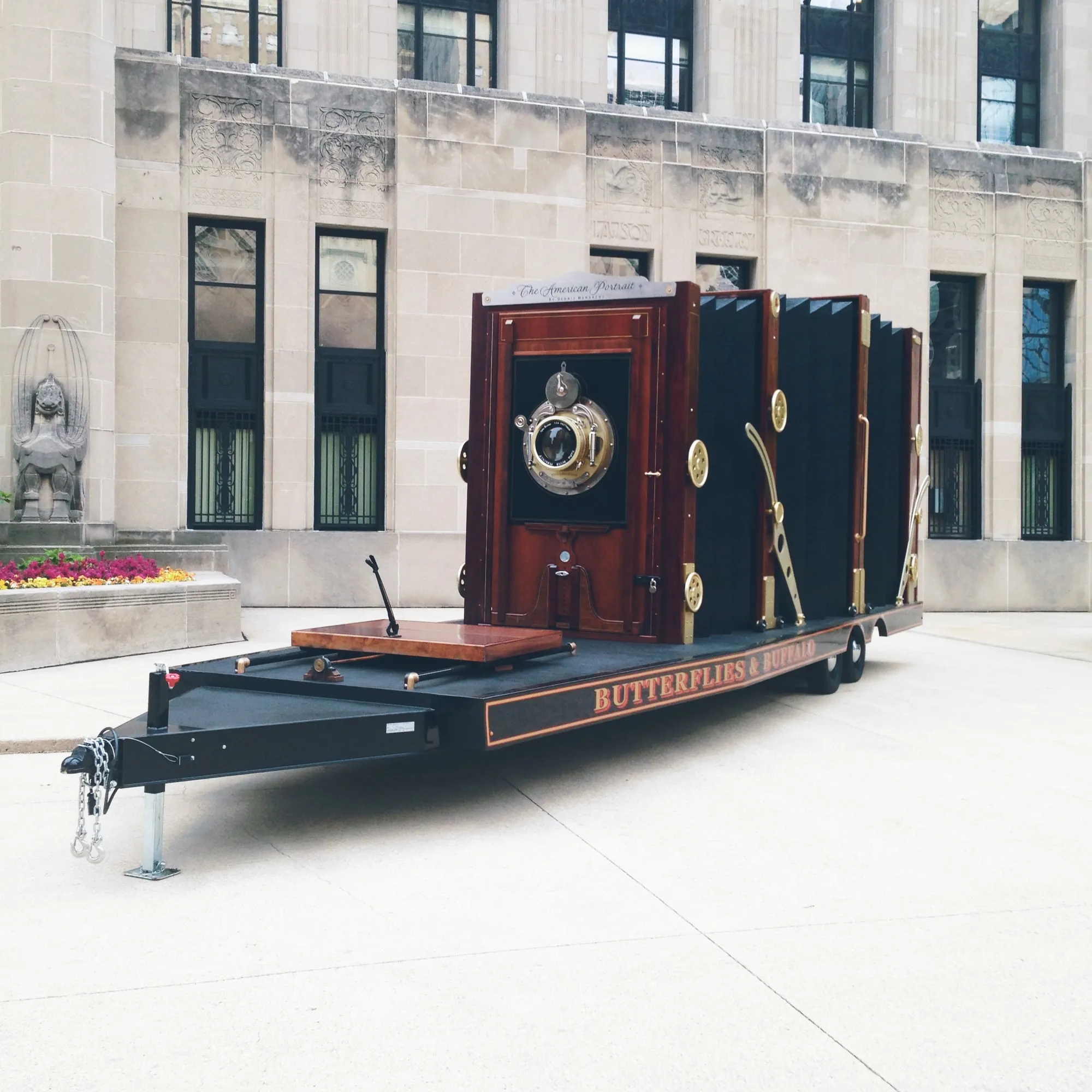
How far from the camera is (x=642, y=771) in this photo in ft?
25.4

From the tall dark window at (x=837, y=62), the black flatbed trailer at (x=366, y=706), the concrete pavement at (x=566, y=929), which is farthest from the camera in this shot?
the tall dark window at (x=837, y=62)

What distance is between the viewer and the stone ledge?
1132 cm

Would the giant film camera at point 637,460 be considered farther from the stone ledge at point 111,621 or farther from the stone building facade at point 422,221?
the stone building facade at point 422,221

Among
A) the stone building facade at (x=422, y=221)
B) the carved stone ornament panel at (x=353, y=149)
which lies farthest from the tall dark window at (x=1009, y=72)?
the carved stone ornament panel at (x=353, y=149)

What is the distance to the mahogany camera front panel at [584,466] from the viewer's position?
8.38 metres

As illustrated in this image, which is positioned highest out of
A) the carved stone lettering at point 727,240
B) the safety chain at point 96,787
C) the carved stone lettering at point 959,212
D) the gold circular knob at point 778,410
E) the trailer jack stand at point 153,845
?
the carved stone lettering at point 959,212

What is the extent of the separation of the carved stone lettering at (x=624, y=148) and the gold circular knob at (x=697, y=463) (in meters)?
12.4

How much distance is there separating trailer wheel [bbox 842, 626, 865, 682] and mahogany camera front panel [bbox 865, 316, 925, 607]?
0.95 meters

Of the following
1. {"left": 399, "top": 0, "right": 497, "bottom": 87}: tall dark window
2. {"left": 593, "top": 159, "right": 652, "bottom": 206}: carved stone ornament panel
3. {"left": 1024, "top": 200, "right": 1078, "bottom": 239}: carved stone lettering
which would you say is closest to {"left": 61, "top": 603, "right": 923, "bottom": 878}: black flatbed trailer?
{"left": 593, "top": 159, "right": 652, "bottom": 206}: carved stone ornament panel

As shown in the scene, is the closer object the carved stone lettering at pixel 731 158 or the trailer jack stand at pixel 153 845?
the trailer jack stand at pixel 153 845

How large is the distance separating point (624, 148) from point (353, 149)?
444cm

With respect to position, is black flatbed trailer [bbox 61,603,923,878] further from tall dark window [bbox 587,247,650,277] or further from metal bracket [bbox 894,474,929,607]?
tall dark window [bbox 587,247,650,277]

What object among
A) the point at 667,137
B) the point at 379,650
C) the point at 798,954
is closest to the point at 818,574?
the point at 379,650

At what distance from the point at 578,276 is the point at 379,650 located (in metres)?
3.35
